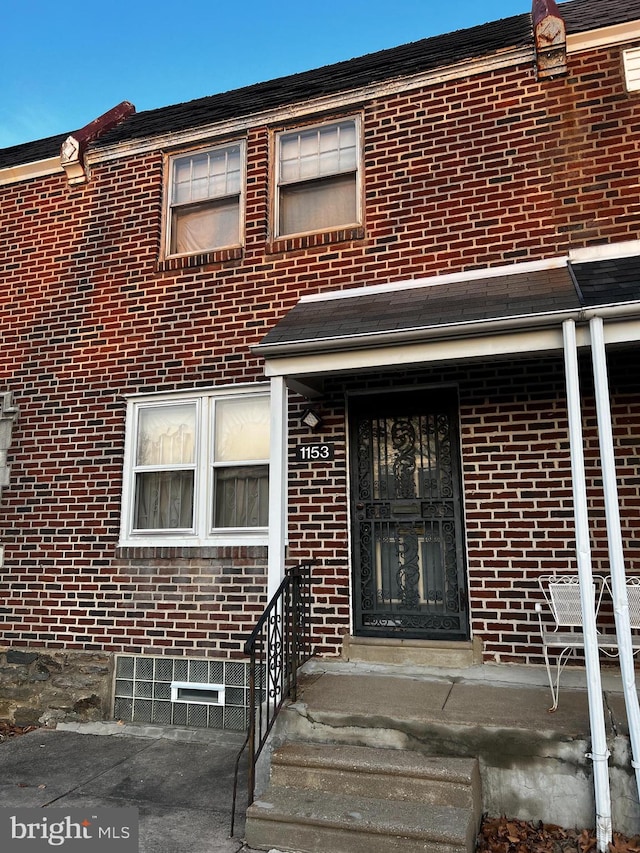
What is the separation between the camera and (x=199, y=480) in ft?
20.2

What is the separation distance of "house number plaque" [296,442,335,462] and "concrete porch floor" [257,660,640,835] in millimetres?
1919

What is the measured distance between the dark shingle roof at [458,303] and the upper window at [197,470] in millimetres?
1296

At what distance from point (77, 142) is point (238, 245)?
7.87ft

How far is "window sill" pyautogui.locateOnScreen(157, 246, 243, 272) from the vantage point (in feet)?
21.1

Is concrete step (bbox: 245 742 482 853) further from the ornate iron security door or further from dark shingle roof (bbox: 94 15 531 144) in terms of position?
dark shingle roof (bbox: 94 15 531 144)

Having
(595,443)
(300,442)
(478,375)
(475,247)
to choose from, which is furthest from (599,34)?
(300,442)

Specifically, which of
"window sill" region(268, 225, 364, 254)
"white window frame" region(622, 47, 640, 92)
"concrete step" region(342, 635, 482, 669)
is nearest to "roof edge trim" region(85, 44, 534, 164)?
"white window frame" region(622, 47, 640, 92)

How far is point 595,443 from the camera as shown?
5.09m

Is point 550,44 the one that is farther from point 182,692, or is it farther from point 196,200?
point 182,692

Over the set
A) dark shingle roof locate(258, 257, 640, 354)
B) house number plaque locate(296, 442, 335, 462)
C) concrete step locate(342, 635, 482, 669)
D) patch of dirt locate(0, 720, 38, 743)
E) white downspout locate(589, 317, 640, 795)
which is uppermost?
dark shingle roof locate(258, 257, 640, 354)

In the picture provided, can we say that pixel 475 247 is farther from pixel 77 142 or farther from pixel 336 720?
pixel 77 142

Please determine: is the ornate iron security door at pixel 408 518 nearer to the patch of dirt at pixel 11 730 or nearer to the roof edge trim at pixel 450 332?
the roof edge trim at pixel 450 332

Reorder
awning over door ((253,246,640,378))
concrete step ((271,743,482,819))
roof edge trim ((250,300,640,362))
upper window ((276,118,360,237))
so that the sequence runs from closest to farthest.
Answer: concrete step ((271,743,482,819)) → roof edge trim ((250,300,640,362)) → awning over door ((253,246,640,378)) → upper window ((276,118,360,237))

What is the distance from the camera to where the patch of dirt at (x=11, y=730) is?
19.3 feet
